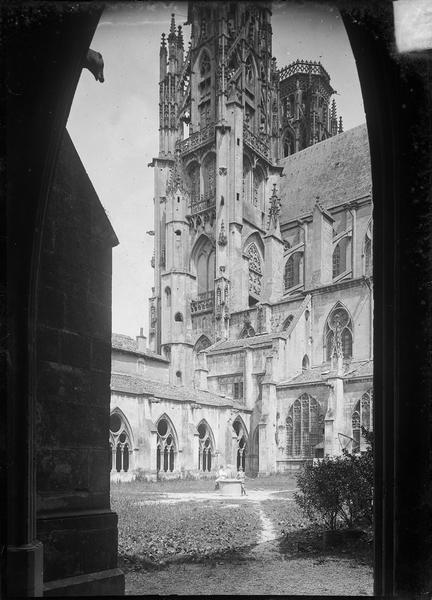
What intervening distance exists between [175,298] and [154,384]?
Result: 38.0 ft

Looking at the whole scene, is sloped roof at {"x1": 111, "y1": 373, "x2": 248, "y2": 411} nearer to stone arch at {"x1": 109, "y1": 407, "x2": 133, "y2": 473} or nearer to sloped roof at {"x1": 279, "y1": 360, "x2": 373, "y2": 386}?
stone arch at {"x1": 109, "y1": 407, "x2": 133, "y2": 473}

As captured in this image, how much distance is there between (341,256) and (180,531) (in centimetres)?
3124

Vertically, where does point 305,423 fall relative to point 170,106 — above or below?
below

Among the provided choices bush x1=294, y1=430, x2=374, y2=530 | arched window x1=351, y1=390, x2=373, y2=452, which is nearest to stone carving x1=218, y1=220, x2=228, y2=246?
arched window x1=351, y1=390, x2=373, y2=452

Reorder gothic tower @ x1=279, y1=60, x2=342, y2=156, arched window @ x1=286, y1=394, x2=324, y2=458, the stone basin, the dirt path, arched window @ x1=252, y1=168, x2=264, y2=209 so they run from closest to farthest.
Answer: the dirt path, the stone basin, arched window @ x1=286, y1=394, x2=324, y2=458, arched window @ x1=252, y1=168, x2=264, y2=209, gothic tower @ x1=279, y1=60, x2=342, y2=156

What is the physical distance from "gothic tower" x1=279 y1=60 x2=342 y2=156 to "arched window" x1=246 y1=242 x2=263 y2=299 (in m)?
18.7

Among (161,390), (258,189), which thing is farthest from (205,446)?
(258,189)

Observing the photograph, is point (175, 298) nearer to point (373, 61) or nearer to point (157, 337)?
point (157, 337)

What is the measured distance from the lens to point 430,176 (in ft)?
9.51

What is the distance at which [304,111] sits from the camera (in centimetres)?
5928

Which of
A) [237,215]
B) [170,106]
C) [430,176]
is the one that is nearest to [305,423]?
[237,215]

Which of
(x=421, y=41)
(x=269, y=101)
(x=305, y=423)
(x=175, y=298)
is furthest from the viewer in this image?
(x=269, y=101)

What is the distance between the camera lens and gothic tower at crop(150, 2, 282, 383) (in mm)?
39344

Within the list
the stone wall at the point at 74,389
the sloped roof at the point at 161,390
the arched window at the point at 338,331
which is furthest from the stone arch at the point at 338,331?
the stone wall at the point at 74,389
